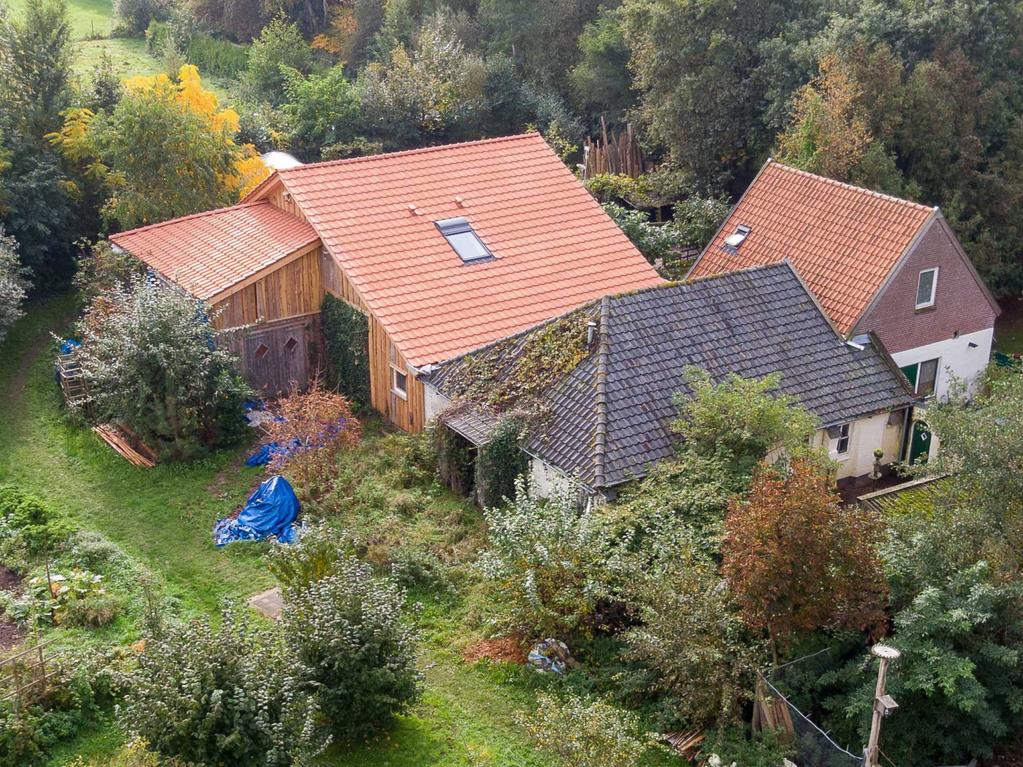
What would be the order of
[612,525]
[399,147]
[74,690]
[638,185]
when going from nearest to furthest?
[74,690] < [612,525] < [638,185] < [399,147]

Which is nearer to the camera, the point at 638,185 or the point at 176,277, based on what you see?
the point at 176,277

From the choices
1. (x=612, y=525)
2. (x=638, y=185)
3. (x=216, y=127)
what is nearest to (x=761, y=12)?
(x=638, y=185)

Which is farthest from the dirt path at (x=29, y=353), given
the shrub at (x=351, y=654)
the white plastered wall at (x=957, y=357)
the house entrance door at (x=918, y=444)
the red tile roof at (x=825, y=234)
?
the white plastered wall at (x=957, y=357)

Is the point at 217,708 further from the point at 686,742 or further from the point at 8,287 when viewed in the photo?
the point at 8,287

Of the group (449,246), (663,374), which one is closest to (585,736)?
(663,374)

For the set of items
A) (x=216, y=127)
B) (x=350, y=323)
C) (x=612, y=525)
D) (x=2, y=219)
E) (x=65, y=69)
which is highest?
(x=65, y=69)

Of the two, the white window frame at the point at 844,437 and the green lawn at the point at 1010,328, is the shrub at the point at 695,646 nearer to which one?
the white window frame at the point at 844,437

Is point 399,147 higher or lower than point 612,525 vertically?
higher

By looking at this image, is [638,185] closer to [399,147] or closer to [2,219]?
[399,147]
